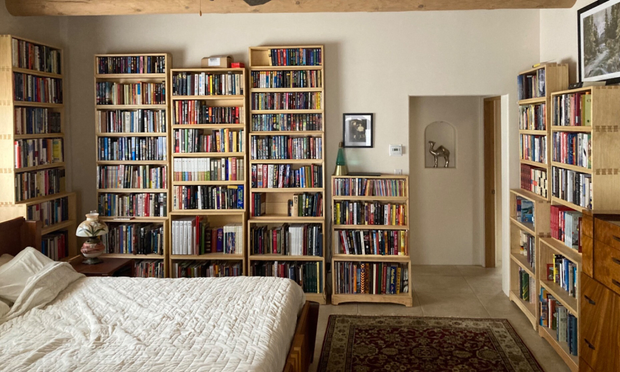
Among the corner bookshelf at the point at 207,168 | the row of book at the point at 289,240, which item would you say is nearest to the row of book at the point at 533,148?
the row of book at the point at 289,240

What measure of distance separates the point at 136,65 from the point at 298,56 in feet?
5.04

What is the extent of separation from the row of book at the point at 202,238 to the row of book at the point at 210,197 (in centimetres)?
14

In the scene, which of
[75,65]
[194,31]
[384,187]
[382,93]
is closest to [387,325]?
[384,187]

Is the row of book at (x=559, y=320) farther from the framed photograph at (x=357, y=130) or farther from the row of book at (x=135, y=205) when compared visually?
the row of book at (x=135, y=205)

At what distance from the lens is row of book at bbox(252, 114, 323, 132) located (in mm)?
5270

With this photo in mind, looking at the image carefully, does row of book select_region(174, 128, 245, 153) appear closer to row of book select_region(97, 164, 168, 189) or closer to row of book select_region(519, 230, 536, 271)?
row of book select_region(97, 164, 168, 189)

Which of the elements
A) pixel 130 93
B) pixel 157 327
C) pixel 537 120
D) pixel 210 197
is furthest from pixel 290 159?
pixel 157 327

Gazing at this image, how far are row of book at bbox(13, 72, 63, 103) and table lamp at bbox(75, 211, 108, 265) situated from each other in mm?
1167

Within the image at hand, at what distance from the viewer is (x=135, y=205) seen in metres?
5.40

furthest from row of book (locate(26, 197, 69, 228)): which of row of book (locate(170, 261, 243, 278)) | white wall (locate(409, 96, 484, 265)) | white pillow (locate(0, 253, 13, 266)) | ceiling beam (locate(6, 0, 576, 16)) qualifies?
white wall (locate(409, 96, 484, 265))

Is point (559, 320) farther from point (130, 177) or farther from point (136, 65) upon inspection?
point (136, 65)

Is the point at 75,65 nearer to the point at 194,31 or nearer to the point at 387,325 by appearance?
the point at 194,31

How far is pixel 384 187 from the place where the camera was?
5199 millimetres

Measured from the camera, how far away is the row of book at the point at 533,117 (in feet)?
14.7
